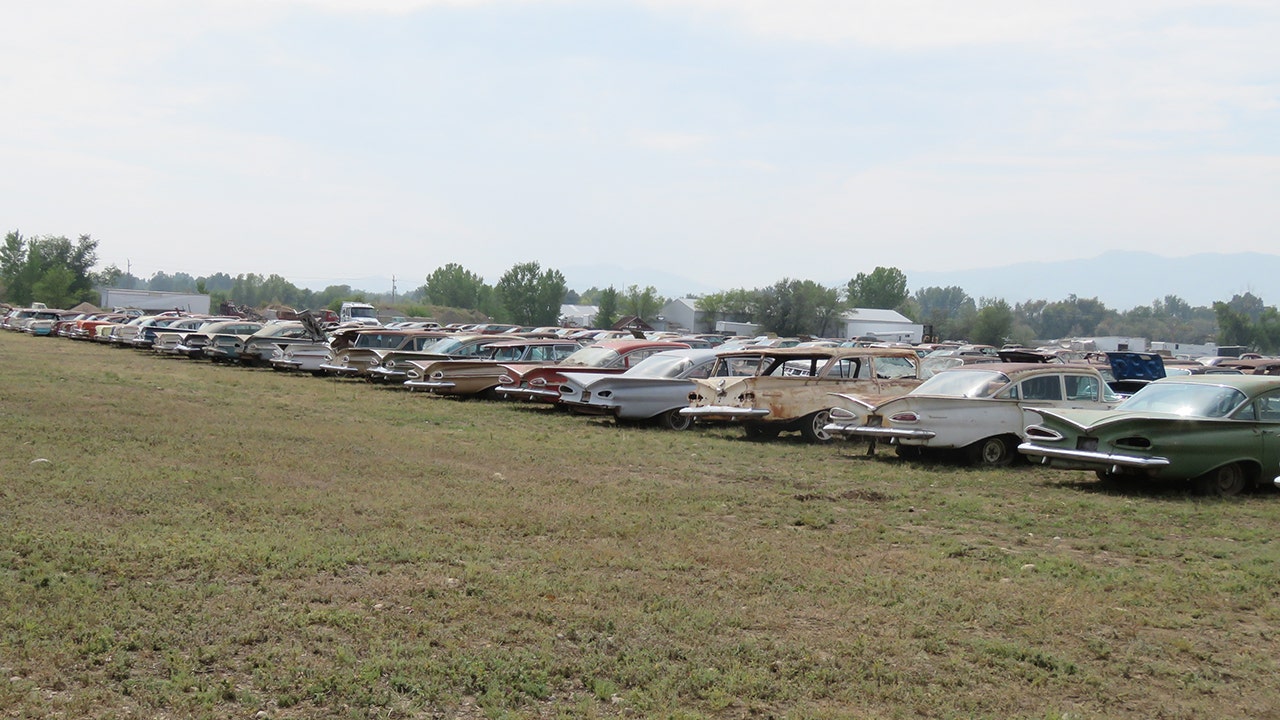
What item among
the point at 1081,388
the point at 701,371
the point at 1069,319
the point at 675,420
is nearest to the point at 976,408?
the point at 1081,388

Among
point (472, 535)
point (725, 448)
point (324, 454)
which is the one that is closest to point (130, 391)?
point (324, 454)

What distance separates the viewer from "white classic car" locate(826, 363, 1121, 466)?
1444cm

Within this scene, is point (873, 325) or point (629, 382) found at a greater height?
point (873, 325)

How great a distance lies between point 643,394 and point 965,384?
591 cm

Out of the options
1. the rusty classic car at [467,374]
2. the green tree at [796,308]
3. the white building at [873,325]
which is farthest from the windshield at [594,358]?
the white building at [873,325]

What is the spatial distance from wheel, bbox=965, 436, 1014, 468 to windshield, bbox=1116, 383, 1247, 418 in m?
1.72

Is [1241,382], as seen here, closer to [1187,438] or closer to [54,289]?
[1187,438]

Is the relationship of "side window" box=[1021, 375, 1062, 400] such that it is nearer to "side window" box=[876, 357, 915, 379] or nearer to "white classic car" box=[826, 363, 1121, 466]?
"white classic car" box=[826, 363, 1121, 466]

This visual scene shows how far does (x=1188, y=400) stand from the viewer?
502 inches

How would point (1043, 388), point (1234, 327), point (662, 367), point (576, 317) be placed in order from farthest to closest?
point (576, 317)
point (1234, 327)
point (662, 367)
point (1043, 388)

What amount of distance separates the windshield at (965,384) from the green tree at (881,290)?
135 meters

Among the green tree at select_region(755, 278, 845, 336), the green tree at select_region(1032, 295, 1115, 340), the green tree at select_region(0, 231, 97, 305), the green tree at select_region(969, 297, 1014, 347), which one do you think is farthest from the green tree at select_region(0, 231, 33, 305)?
the green tree at select_region(1032, 295, 1115, 340)

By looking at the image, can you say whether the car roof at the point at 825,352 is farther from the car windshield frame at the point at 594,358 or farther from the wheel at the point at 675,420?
the car windshield frame at the point at 594,358

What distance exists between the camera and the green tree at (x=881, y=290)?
486 ft
